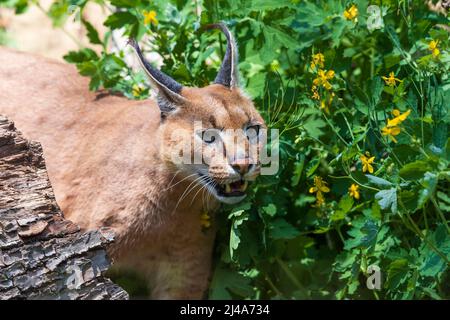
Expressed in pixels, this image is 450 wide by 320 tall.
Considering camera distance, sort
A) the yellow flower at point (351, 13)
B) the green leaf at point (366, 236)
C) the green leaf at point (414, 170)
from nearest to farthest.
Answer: the green leaf at point (414, 170)
the green leaf at point (366, 236)
the yellow flower at point (351, 13)

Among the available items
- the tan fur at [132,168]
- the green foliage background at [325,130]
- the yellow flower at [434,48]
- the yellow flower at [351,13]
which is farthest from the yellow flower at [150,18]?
the yellow flower at [434,48]

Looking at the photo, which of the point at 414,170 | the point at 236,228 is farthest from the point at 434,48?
the point at 236,228

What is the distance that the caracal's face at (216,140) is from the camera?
14.4ft

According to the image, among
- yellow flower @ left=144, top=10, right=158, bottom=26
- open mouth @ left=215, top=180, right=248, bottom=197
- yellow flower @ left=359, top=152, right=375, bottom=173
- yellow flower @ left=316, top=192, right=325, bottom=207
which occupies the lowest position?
yellow flower @ left=316, top=192, right=325, bottom=207

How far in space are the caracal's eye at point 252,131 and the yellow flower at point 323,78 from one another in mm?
434

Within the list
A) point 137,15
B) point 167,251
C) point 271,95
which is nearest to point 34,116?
point 137,15

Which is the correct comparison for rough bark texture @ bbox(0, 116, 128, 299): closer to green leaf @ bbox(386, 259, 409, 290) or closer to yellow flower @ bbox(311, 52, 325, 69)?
green leaf @ bbox(386, 259, 409, 290)

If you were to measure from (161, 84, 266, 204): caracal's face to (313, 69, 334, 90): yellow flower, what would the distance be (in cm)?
41

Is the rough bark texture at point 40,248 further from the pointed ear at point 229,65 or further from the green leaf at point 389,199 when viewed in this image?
the green leaf at point 389,199

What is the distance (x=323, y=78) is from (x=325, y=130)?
2.30 feet

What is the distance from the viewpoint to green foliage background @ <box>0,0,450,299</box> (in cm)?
436

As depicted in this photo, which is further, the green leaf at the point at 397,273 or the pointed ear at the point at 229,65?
the pointed ear at the point at 229,65

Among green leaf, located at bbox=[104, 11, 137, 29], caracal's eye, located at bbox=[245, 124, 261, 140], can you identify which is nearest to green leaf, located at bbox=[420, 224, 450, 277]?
caracal's eye, located at bbox=[245, 124, 261, 140]

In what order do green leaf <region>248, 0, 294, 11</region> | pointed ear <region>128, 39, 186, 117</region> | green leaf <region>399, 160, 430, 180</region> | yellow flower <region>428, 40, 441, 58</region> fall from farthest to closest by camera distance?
green leaf <region>248, 0, 294, 11</region>
pointed ear <region>128, 39, 186, 117</region>
yellow flower <region>428, 40, 441, 58</region>
green leaf <region>399, 160, 430, 180</region>
